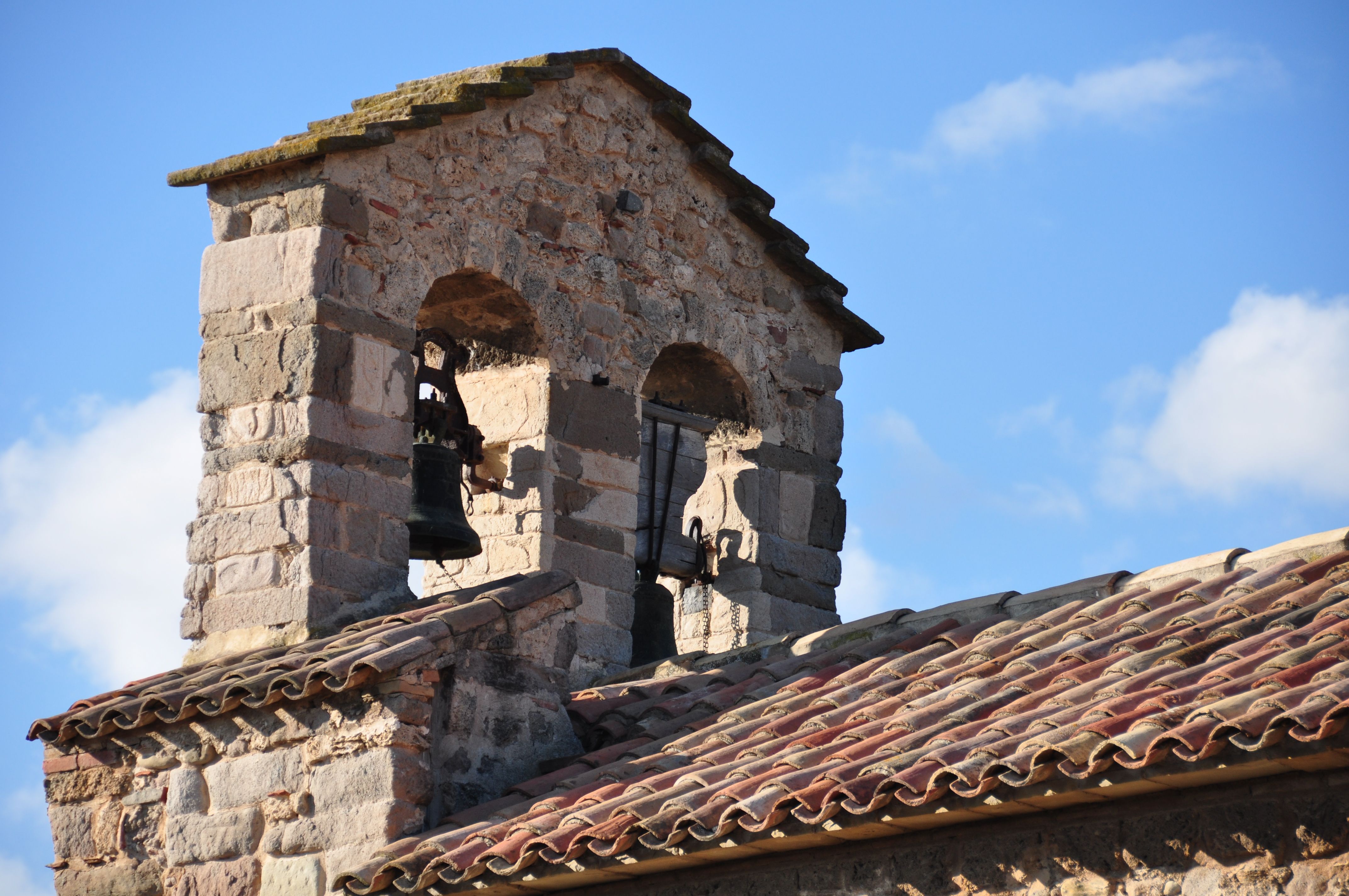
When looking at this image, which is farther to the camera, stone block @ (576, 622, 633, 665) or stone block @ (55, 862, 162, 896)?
stone block @ (576, 622, 633, 665)

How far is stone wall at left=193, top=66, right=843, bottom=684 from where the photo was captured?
6664 millimetres

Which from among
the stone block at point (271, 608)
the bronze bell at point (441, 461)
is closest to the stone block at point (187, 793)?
the stone block at point (271, 608)

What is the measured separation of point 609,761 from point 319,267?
2.29m

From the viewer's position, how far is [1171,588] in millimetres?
5727

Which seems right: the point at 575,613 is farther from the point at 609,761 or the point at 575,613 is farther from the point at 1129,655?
the point at 1129,655

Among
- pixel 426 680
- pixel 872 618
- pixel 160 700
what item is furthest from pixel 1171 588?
pixel 160 700

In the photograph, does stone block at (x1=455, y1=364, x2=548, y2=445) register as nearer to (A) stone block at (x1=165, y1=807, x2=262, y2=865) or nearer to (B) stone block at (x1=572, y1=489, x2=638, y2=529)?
(B) stone block at (x1=572, y1=489, x2=638, y2=529)

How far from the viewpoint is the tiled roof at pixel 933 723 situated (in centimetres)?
407

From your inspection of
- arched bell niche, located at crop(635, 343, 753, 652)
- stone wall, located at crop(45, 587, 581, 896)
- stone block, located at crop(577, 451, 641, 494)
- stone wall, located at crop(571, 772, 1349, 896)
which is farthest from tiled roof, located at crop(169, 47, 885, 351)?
stone wall, located at crop(571, 772, 1349, 896)

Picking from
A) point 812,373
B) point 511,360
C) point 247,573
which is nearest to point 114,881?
A: point 247,573

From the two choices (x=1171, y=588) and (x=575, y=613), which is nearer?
(x=1171, y=588)

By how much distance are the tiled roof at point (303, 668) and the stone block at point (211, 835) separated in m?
0.35

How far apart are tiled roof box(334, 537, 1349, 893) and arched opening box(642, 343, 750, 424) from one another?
76.0 inches

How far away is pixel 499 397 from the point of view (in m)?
7.52
